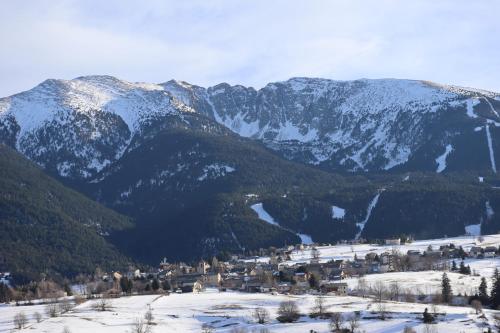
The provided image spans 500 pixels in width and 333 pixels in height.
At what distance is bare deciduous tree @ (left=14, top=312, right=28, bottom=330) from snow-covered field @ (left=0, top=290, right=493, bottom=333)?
A: 87 cm

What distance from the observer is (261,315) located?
126375 millimetres

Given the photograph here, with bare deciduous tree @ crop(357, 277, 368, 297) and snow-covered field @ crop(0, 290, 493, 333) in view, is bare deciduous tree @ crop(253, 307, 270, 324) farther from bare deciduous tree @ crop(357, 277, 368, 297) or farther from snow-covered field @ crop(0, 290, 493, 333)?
bare deciduous tree @ crop(357, 277, 368, 297)

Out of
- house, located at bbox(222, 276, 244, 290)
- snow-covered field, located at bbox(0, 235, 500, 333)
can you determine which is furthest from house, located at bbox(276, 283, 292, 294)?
house, located at bbox(222, 276, 244, 290)

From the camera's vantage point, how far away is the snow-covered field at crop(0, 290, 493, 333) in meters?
118

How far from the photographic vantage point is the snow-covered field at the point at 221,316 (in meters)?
118

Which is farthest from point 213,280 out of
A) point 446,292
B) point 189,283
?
point 446,292

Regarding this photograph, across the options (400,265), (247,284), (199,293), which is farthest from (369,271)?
(199,293)

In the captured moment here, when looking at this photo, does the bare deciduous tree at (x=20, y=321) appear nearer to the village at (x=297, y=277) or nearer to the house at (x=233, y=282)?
the village at (x=297, y=277)

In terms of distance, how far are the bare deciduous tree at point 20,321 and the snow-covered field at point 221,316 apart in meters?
0.87

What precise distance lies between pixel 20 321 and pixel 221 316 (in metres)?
24.9

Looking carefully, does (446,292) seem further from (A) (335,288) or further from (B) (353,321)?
(B) (353,321)

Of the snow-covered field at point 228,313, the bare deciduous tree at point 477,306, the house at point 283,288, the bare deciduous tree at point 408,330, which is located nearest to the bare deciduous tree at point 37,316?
the snow-covered field at point 228,313

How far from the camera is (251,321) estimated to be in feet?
409

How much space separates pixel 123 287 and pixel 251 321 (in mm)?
47875
